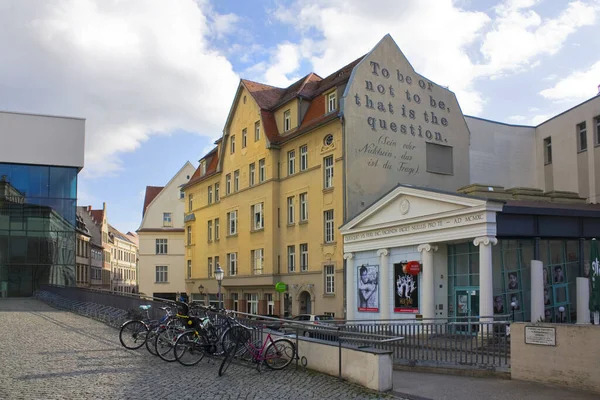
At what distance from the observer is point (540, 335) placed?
12.1m

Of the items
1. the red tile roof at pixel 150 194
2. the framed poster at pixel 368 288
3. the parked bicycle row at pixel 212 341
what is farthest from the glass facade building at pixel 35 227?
the parked bicycle row at pixel 212 341

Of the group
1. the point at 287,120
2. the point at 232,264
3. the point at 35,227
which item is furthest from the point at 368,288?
the point at 35,227

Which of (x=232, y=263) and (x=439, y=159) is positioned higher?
(x=439, y=159)

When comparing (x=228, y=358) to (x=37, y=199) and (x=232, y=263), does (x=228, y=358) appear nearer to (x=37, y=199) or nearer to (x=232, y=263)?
(x=232, y=263)

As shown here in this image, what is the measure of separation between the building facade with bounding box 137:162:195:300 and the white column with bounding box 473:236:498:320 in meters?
48.3

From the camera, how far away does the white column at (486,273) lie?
22828 mm

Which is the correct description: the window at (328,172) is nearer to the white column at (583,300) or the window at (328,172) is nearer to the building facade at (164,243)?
the white column at (583,300)

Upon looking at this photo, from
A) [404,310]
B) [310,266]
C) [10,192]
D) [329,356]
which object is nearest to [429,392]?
[329,356]

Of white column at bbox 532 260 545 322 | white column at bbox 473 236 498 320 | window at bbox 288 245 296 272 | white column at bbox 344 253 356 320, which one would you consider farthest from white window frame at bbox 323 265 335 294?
white column at bbox 532 260 545 322

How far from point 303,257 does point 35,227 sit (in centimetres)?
2729

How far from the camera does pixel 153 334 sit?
15.3 m

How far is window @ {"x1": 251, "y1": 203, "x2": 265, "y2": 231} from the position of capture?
4138cm

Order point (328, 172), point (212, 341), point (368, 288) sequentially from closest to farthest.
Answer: point (212, 341)
point (368, 288)
point (328, 172)

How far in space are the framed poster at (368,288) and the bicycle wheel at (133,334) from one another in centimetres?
1466
